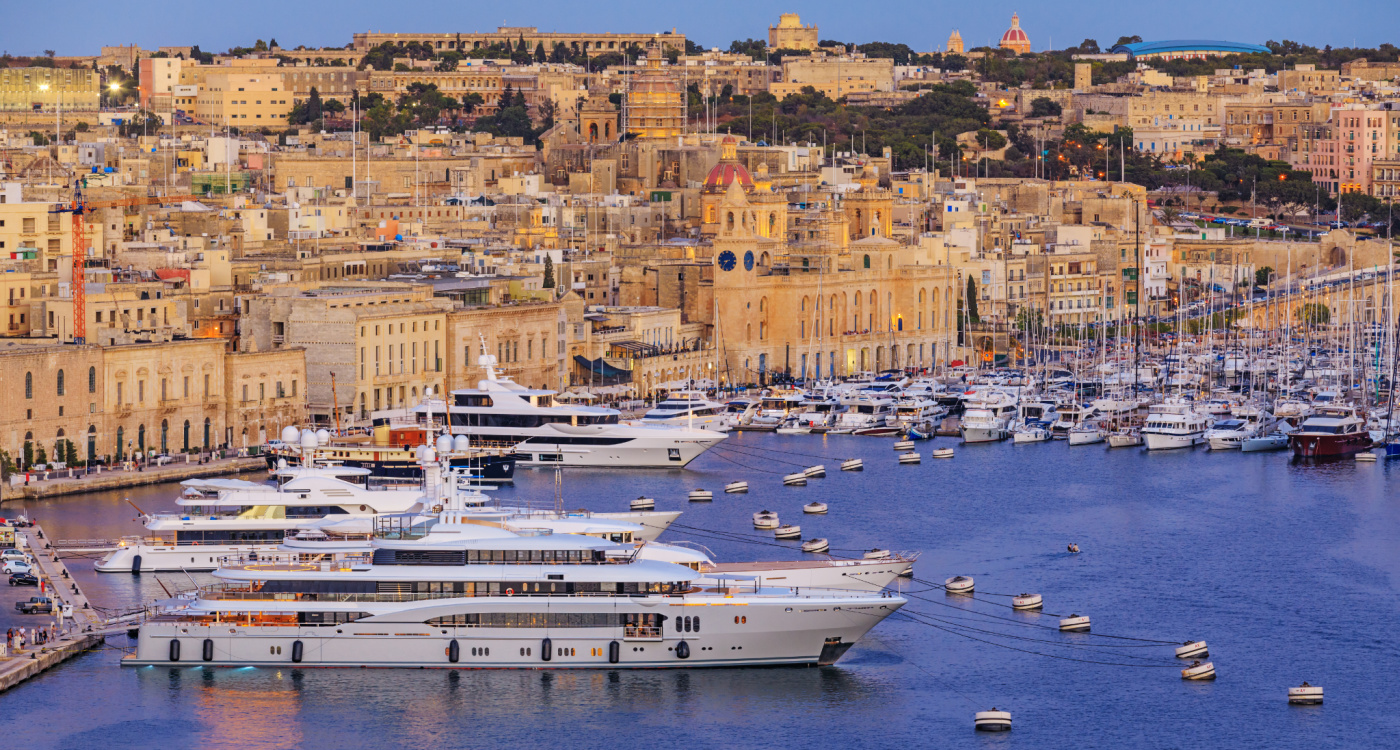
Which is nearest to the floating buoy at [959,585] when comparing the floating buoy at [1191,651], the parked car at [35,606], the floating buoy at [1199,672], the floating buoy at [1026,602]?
the floating buoy at [1026,602]

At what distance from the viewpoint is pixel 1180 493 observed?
5675 centimetres

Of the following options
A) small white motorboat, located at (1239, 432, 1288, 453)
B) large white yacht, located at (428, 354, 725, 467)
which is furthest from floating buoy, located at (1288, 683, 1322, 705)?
small white motorboat, located at (1239, 432, 1288, 453)

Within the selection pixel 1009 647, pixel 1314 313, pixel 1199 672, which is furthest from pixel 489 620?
pixel 1314 313

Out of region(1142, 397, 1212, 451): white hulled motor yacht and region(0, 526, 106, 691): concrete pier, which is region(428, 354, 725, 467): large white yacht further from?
region(0, 526, 106, 691): concrete pier

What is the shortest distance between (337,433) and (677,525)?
966 centimetres

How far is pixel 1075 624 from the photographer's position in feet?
137

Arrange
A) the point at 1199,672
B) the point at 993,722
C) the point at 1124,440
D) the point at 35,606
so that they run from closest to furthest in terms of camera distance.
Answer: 1. the point at 993,722
2. the point at 1199,672
3. the point at 35,606
4. the point at 1124,440

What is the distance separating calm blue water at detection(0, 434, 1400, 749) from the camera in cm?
3634

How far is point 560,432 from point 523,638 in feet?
67.6

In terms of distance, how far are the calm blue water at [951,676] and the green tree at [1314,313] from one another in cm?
3492

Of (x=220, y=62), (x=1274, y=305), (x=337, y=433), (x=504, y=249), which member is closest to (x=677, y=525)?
(x=337, y=433)

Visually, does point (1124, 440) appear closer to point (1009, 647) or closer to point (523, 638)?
point (1009, 647)

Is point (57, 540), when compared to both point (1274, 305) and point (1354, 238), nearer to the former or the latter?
point (1274, 305)

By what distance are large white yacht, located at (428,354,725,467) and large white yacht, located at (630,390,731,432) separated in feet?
4.12
